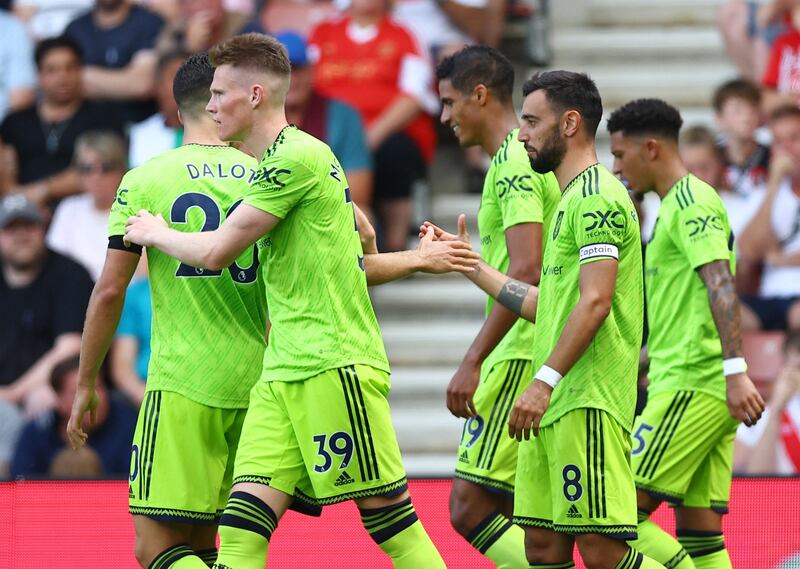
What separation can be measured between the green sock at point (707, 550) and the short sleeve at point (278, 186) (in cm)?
259

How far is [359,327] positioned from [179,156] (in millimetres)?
1048

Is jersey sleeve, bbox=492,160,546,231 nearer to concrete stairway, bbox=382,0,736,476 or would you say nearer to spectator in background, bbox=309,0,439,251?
concrete stairway, bbox=382,0,736,476

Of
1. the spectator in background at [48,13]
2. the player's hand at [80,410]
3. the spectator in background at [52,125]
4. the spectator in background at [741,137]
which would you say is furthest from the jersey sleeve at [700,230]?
the spectator in background at [48,13]

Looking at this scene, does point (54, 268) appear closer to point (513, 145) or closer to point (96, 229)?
point (96, 229)

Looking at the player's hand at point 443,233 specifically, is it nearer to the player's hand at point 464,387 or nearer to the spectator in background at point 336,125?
the player's hand at point 464,387

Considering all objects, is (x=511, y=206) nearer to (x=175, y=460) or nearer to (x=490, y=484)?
(x=490, y=484)

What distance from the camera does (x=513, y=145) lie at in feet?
22.9

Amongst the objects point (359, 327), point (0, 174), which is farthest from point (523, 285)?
point (0, 174)

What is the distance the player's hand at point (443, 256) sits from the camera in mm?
6273

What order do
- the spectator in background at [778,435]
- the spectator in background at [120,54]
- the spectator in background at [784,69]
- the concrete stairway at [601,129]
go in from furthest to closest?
the spectator in background at [120,54] < the spectator in background at [784,69] < the concrete stairway at [601,129] < the spectator in background at [778,435]

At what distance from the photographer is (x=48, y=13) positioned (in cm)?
1277

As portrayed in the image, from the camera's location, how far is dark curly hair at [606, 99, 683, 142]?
23.7 feet

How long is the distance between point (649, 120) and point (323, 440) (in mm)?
2334

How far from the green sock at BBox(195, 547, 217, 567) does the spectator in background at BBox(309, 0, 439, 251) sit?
5.17 meters
